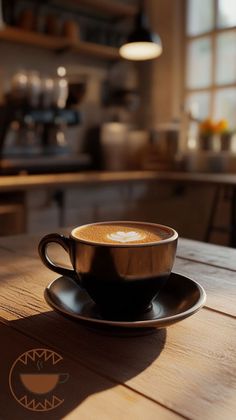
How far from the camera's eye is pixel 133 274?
493mm

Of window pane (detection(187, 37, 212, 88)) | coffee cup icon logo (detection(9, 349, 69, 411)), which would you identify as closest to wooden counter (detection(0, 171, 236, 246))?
window pane (detection(187, 37, 212, 88))

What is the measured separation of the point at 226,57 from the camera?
3.45 meters

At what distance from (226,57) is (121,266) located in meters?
3.31

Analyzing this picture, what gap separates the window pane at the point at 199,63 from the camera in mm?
3578

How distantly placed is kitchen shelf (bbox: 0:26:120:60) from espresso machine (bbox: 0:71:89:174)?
0.76 feet

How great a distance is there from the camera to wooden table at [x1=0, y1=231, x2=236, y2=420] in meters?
0.36

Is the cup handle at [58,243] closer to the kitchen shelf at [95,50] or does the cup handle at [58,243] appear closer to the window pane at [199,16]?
the kitchen shelf at [95,50]

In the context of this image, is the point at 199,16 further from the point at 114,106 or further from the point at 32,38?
the point at 32,38

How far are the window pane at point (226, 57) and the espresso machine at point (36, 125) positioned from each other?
1219 millimetres

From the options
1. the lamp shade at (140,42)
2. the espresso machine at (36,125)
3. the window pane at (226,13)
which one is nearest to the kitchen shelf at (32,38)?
the espresso machine at (36,125)

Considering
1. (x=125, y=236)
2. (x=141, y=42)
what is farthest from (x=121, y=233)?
(x=141, y=42)

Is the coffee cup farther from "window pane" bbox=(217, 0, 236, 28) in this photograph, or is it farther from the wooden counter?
"window pane" bbox=(217, 0, 236, 28)

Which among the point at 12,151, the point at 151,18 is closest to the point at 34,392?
the point at 12,151

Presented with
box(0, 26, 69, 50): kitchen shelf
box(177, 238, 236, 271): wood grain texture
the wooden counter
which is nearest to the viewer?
box(177, 238, 236, 271): wood grain texture
